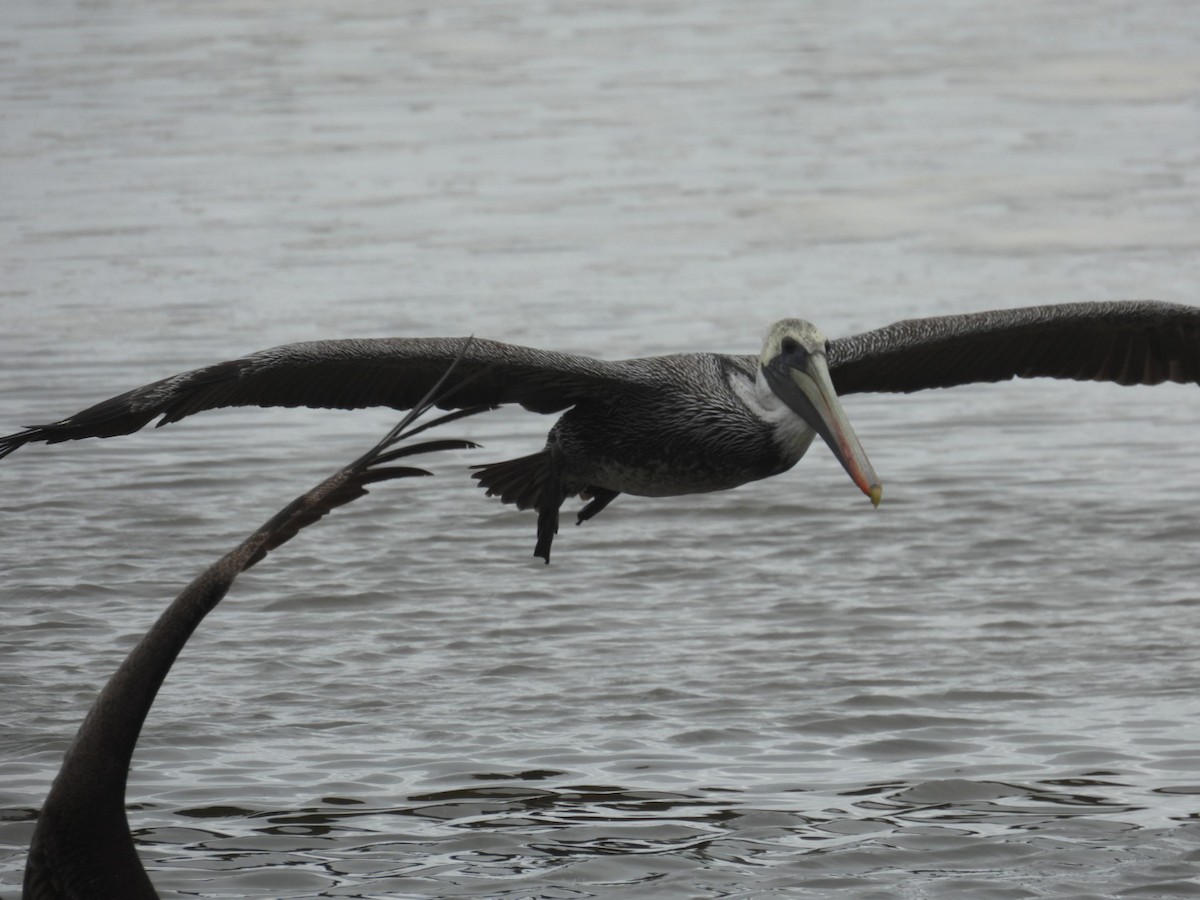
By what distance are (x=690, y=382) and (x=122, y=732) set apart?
4.06m

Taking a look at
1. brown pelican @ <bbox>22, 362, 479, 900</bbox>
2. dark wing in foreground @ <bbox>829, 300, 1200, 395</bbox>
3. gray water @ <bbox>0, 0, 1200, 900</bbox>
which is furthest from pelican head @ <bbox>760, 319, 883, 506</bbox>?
brown pelican @ <bbox>22, 362, 479, 900</bbox>

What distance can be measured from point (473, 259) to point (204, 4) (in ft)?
63.6

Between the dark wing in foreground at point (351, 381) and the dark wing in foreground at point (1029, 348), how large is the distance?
42.1 inches

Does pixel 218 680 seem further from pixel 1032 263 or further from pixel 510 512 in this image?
pixel 1032 263

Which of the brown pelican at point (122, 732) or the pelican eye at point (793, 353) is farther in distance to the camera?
the pelican eye at point (793, 353)

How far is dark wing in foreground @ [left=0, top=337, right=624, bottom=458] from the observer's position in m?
7.34

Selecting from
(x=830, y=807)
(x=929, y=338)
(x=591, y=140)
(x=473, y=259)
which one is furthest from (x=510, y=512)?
(x=591, y=140)

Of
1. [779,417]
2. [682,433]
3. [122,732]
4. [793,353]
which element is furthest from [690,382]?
[122,732]

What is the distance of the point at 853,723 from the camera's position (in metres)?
8.55

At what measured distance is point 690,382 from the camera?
859 centimetres

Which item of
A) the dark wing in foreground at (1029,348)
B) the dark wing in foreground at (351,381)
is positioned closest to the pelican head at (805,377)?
the dark wing in foreground at (1029,348)

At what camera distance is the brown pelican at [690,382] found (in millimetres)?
7785

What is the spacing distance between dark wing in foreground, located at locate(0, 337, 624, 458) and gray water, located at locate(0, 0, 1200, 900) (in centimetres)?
126

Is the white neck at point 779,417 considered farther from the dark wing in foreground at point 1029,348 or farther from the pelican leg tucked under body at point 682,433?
the dark wing in foreground at point 1029,348
